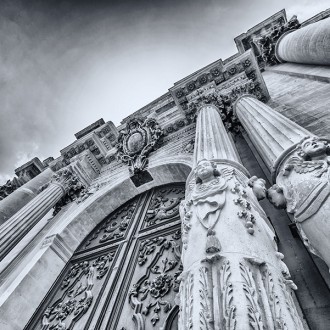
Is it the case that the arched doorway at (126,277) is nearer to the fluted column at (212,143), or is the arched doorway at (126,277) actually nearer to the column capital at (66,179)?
the fluted column at (212,143)

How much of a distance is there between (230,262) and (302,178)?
0.86 metres

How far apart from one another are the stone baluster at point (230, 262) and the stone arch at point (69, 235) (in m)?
2.44

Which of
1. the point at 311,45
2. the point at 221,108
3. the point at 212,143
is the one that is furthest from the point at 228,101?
the point at 311,45

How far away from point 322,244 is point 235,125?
388 centimetres

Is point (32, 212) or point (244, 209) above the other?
point (32, 212)

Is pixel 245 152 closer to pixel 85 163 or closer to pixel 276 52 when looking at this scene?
pixel 85 163

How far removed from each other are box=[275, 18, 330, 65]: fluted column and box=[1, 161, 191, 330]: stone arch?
13.5ft

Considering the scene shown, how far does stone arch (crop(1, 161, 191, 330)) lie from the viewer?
3779mm

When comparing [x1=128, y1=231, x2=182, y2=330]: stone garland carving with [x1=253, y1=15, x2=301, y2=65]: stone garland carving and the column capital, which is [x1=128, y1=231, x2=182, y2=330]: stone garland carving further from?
[x1=253, y1=15, x2=301, y2=65]: stone garland carving

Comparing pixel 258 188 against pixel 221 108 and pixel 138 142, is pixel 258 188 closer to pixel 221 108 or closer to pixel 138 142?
pixel 221 108

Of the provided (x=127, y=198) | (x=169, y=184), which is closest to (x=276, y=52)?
(x=169, y=184)

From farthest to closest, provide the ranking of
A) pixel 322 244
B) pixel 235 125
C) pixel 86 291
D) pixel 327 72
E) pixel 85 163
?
1. pixel 85 163
2. pixel 327 72
3. pixel 235 125
4. pixel 86 291
5. pixel 322 244

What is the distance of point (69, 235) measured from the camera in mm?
5180

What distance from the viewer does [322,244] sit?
1509 mm
